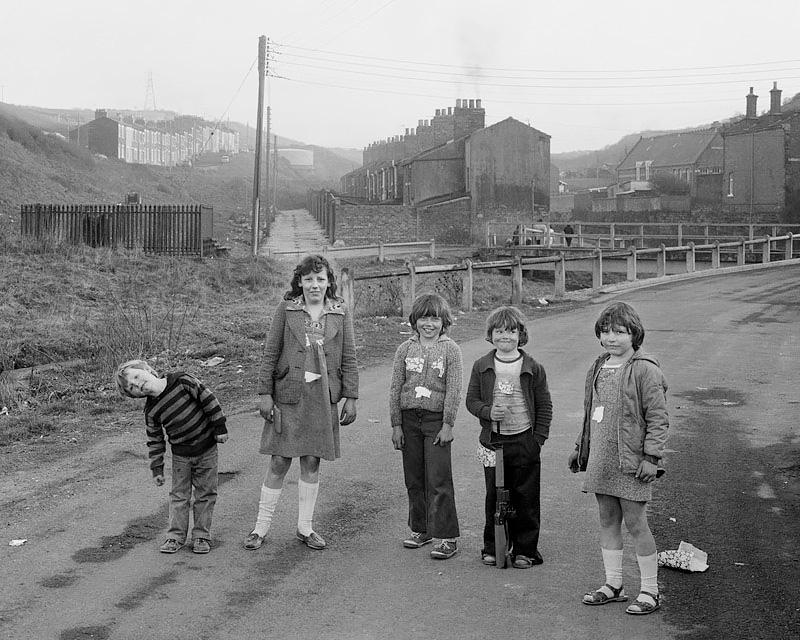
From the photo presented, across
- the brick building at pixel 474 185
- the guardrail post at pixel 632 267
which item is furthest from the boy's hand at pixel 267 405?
the brick building at pixel 474 185

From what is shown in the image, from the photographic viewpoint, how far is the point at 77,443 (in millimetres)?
8867

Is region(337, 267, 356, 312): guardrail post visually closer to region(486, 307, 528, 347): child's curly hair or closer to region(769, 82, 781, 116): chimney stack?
region(486, 307, 528, 347): child's curly hair

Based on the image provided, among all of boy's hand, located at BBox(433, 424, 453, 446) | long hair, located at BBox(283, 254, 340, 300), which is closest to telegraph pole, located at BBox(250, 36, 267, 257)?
long hair, located at BBox(283, 254, 340, 300)

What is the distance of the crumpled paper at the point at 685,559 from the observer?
5.41 m

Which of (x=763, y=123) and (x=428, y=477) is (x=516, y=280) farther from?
(x=763, y=123)

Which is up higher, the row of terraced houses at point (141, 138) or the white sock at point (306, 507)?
the row of terraced houses at point (141, 138)

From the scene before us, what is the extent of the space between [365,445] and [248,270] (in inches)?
882

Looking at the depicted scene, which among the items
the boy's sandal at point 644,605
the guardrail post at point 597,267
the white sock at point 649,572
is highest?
the guardrail post at point 597,267

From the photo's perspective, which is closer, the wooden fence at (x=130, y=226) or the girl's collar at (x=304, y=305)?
the girl's collar at (x=304, y=305)

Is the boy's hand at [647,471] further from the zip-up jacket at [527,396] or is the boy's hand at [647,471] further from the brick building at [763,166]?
the brick building at [763,166]

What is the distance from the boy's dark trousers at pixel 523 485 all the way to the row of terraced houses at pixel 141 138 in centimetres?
7230

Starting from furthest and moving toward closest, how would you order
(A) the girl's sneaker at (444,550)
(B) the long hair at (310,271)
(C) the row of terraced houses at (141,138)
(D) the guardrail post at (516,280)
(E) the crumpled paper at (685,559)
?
(C) the row of terraced houses at (141,138) → (D) the guardrail post at (516,280) → (B) the long hair at (310,271) → (A) the girl's sneaker at (444,550) → (E) the crumpled paper at (685,559)

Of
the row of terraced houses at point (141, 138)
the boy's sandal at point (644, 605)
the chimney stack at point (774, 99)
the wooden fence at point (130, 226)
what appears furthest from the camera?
the row of terraced houses at point (141, 138)

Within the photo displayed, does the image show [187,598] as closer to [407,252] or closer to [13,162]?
[407,252]
